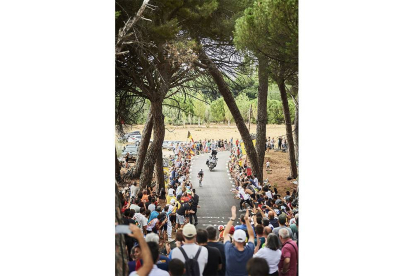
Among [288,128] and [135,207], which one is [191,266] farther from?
[288,128]

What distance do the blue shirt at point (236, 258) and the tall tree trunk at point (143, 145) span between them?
3441mm

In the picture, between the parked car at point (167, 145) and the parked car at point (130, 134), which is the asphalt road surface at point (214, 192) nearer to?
the parked car at point (167, 145)

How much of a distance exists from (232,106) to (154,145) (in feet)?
5.25

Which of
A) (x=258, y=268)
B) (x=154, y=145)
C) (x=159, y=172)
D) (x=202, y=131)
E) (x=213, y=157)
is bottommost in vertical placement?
(x=258, y=268)

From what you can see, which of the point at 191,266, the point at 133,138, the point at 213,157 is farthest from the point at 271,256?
the point at 133,138

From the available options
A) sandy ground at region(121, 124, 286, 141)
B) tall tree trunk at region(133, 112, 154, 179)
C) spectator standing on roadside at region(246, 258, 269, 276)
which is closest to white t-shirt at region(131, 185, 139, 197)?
tall tree trunk at region(133, 112, 154, 179)

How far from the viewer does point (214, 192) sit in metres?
7.05

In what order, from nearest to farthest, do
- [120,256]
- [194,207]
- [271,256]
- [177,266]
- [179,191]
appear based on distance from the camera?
→ [177,266] → [271,256] → [120,256] → [194,207] → [179,191]

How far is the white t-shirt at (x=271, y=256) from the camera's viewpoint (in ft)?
15.8

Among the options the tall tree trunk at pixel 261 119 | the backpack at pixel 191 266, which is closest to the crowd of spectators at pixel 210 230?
the backpack at pixel 191 266

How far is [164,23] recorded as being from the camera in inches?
267

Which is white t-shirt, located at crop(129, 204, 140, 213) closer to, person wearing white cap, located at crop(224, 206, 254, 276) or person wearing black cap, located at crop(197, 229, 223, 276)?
person wearing black cap, located at crop(197, 229, 223, 276)
